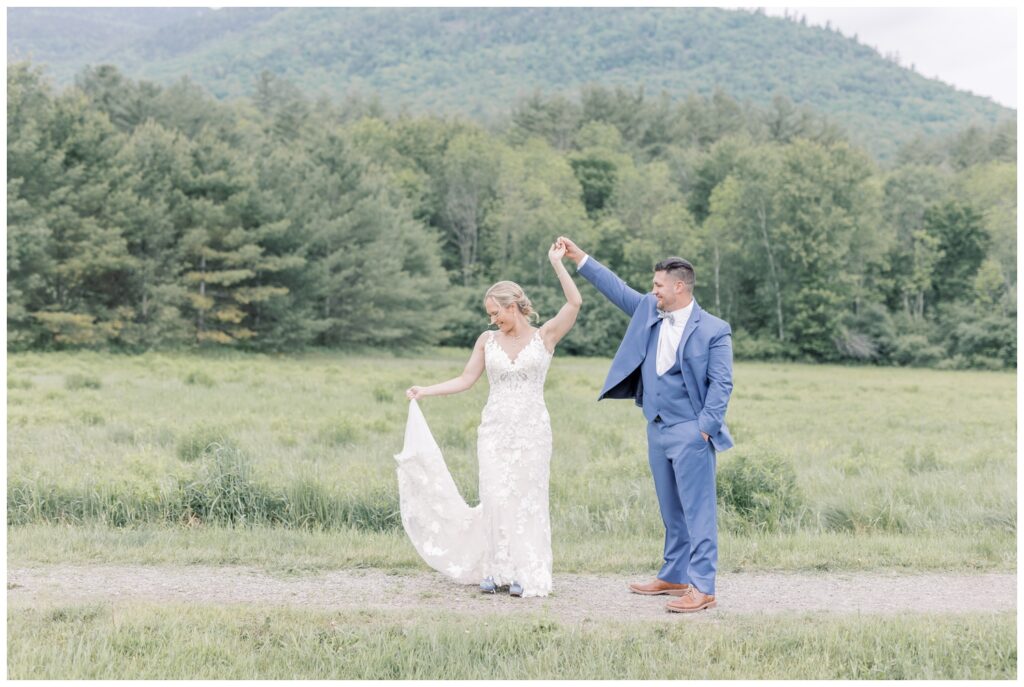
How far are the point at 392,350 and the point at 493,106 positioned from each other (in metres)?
71.6

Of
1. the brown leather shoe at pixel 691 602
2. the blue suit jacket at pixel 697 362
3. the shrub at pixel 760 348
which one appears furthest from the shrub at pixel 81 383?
the shrub at pixel 760 348

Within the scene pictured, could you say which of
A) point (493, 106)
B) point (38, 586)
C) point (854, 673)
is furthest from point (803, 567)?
point (493, 106)

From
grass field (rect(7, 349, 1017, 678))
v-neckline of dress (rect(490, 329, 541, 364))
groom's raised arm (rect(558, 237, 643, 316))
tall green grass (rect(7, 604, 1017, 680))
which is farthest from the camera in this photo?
v-neckline of dress (rect(490, 329, 541, 364))

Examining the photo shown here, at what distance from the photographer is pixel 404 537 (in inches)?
383

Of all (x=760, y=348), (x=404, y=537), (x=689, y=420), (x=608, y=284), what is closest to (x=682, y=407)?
(x=689, y=420)

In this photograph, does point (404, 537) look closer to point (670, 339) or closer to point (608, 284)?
point (608, 284)

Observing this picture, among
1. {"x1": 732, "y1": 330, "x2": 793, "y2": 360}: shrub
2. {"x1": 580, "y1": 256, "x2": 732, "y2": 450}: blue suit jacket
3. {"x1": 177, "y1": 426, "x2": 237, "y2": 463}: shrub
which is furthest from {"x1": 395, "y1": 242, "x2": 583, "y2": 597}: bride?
{"x1": 732, "y1": 330, "x2": 793, "y2": 360}: shrub

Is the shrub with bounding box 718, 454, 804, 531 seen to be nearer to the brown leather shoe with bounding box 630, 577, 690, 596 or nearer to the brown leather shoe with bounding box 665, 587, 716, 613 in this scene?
Result: the brown leather shoe with bounding box 630, 577, 690, 596

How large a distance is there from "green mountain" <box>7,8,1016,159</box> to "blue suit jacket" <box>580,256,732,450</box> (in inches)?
4554

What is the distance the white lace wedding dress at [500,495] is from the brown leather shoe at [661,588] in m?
0.68

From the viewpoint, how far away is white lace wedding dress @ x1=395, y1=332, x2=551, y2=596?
795 cm

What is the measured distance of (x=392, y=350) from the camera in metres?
53.7

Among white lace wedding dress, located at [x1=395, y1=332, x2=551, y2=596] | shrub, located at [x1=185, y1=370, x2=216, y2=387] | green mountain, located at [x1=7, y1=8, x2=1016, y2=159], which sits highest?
green mountain, located at [x1=7, y1=8, x2=1016, y2=159]

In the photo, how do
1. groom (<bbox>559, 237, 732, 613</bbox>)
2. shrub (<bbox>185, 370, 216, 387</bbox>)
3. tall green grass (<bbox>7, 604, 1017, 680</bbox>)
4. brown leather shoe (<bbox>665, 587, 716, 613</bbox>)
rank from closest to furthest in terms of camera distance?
tall green grass (<bbox>7, 604, 1017, 680</bbox>), brown leather shoe (<bbox>665, 587, 716, 613</bbox>), groom (<bbox>559, 237, 732, 613</bbox>), shrub (<bbox>185, 370, 216, 387</bbox>)
